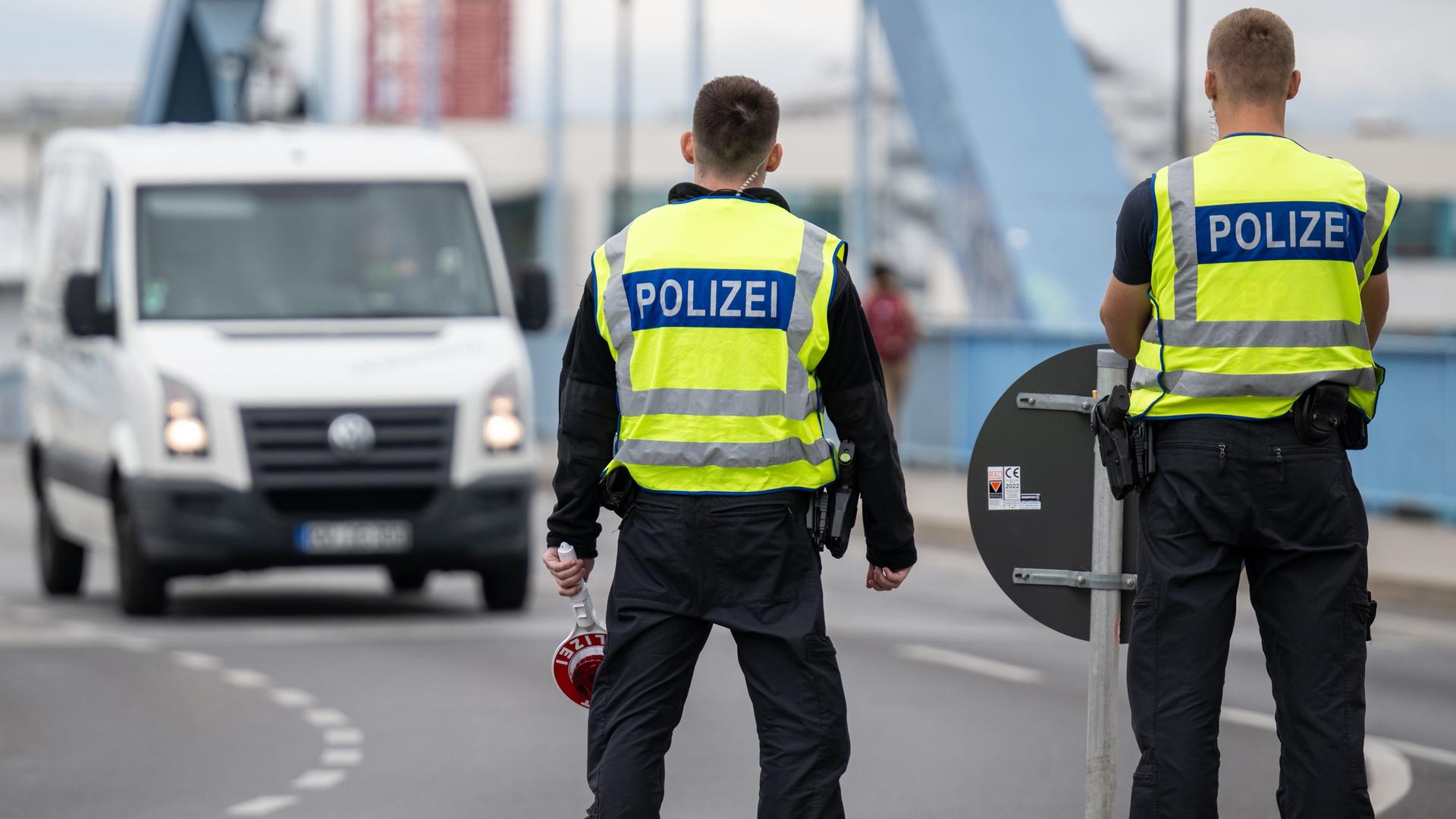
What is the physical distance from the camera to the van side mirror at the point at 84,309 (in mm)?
12672

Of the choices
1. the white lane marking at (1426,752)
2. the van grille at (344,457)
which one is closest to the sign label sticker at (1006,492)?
the white lane marking at (1426,752)

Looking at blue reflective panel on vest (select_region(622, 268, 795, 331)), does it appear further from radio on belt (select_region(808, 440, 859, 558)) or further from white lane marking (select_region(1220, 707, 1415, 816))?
white lane marking (select_region(1220, 707, 1415, 816))

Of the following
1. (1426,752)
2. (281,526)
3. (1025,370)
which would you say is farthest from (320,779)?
(1025,370)

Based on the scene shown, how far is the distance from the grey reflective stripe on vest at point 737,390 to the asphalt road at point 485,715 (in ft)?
8.77

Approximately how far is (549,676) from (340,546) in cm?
221

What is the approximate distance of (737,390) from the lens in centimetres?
486

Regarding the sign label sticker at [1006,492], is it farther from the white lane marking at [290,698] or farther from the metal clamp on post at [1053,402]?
the white lane marking at [290,698]

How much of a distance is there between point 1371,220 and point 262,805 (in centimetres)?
391

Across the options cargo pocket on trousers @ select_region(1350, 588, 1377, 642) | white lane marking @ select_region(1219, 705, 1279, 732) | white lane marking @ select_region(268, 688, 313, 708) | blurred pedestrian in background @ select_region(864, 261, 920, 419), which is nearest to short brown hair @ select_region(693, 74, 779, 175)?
cargo pocket on trousers @ select_region(1350, 588, 1377, 642)

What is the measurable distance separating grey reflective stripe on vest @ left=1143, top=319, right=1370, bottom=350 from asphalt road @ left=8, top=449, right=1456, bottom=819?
8.39 feet

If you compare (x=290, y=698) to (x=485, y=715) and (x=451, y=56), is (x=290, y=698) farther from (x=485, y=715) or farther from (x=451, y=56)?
(x=451, y=56)

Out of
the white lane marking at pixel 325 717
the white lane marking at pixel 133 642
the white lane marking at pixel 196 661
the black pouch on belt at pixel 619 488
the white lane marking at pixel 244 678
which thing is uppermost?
the black pouch on belt at pixel 619 488

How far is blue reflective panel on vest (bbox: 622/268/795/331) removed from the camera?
4.84 metres

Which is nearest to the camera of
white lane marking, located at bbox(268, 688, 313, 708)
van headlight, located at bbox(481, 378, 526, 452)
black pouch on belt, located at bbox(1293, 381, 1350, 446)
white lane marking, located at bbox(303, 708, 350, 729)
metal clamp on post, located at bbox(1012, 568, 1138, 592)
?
black pouch on belt, located at bbox(1293, 381, 1350, 446)
